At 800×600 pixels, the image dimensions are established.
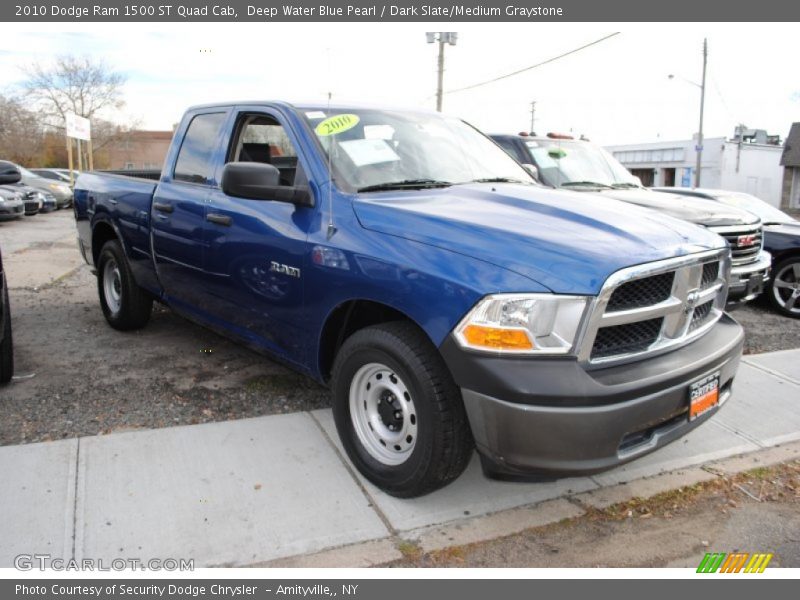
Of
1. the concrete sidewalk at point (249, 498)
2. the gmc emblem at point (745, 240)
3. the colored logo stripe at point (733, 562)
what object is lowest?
the colored logo stripe at point (733, 562)

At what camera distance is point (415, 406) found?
2771mm

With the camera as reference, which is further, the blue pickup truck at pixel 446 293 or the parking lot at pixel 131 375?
the parking lot at pixel 131 375

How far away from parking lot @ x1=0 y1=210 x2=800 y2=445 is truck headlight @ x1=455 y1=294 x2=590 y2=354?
83.1 inches

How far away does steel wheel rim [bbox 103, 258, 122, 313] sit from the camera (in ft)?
19.0

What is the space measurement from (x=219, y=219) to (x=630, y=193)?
15.2 ft

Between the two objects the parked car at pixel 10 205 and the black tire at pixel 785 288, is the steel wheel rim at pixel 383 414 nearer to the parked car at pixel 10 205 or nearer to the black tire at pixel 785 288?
the black tire at pixel 785 288

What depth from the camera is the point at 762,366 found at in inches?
210

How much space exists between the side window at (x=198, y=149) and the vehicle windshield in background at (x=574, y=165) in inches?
152

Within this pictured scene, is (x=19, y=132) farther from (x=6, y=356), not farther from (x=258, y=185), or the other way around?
(x=258, y=185)

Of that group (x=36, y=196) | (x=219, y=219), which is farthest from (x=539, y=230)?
(x=36, y=196)

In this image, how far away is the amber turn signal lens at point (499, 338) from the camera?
246cm

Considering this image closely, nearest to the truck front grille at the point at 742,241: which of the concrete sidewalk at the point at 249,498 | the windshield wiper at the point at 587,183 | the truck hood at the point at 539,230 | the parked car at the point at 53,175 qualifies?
the windshield wiper at the point at 587,183

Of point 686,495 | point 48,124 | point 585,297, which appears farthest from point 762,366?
point 48,124

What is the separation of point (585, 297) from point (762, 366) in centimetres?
375
